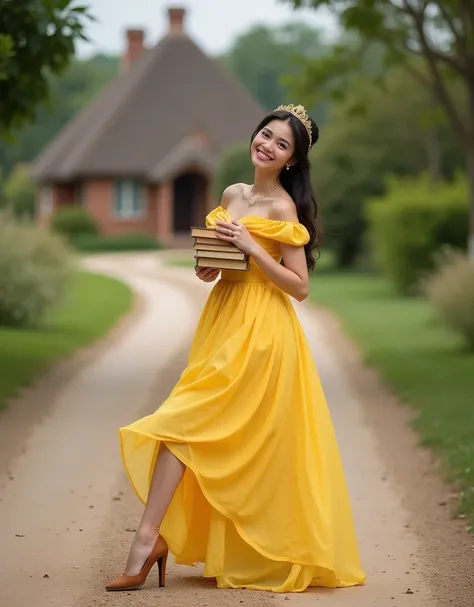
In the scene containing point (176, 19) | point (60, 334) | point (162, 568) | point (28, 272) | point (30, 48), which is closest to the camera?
point (162, 568)

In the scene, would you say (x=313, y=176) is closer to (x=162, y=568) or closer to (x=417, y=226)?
(x=417, y=226)

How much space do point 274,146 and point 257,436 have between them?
1.25m

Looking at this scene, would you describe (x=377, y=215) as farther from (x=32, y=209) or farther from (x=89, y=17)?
(x=32, y=209)

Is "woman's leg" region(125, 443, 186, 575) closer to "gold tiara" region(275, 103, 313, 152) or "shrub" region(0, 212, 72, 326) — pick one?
"gold tiara" region(275, 103, 313, 152)

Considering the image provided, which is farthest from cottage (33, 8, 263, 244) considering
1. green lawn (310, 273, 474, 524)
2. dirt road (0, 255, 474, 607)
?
dirt road (0, 255, 474, 607)

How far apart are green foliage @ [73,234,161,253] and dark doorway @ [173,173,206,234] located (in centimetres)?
265

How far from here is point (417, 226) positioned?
28344 millimetres

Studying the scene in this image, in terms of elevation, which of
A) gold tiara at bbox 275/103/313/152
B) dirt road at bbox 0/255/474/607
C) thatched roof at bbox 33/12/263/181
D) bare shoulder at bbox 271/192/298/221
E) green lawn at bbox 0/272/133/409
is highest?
thatched roof at bbox 33/12/263/181

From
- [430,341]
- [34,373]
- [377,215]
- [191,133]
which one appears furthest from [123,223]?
[34,373]

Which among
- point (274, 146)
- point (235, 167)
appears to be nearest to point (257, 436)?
point (274, 146)

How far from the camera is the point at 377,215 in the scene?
29.2 m

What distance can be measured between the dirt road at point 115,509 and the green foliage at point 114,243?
31740mm

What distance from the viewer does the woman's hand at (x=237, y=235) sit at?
5.69m

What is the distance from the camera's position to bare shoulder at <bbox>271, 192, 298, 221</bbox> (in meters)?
5.87
